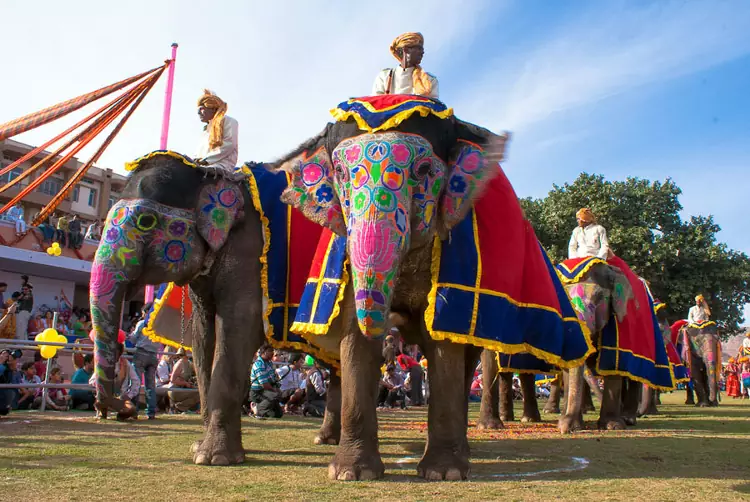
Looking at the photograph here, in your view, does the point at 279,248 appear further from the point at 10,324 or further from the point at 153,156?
the point at 10,324

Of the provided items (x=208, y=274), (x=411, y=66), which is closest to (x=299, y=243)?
(x=208, y=274)

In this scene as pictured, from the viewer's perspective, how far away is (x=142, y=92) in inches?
555

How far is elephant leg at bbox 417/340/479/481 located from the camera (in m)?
5.78

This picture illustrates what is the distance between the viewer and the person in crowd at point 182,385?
14.6m

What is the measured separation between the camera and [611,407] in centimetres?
1142

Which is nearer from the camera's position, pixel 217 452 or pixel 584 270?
pixel 217 452

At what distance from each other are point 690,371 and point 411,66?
17.7 metres

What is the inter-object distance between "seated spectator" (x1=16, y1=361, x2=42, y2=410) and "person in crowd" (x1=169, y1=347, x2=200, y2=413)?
2.58 meters

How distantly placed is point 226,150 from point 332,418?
142 inches

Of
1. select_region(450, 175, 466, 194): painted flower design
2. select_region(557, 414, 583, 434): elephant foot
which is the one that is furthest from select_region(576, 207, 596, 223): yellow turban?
select_region(450, 175, 466, 194): painted flower design

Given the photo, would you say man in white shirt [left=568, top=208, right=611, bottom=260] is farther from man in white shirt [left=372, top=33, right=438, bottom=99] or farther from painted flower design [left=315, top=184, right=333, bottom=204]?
painted flower design [left=315, top=184, right=333, bottom=204]

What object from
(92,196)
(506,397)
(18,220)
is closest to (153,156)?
(506,397)

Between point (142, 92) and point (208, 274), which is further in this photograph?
point (142, 92)

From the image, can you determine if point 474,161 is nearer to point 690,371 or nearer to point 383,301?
point 383,301
